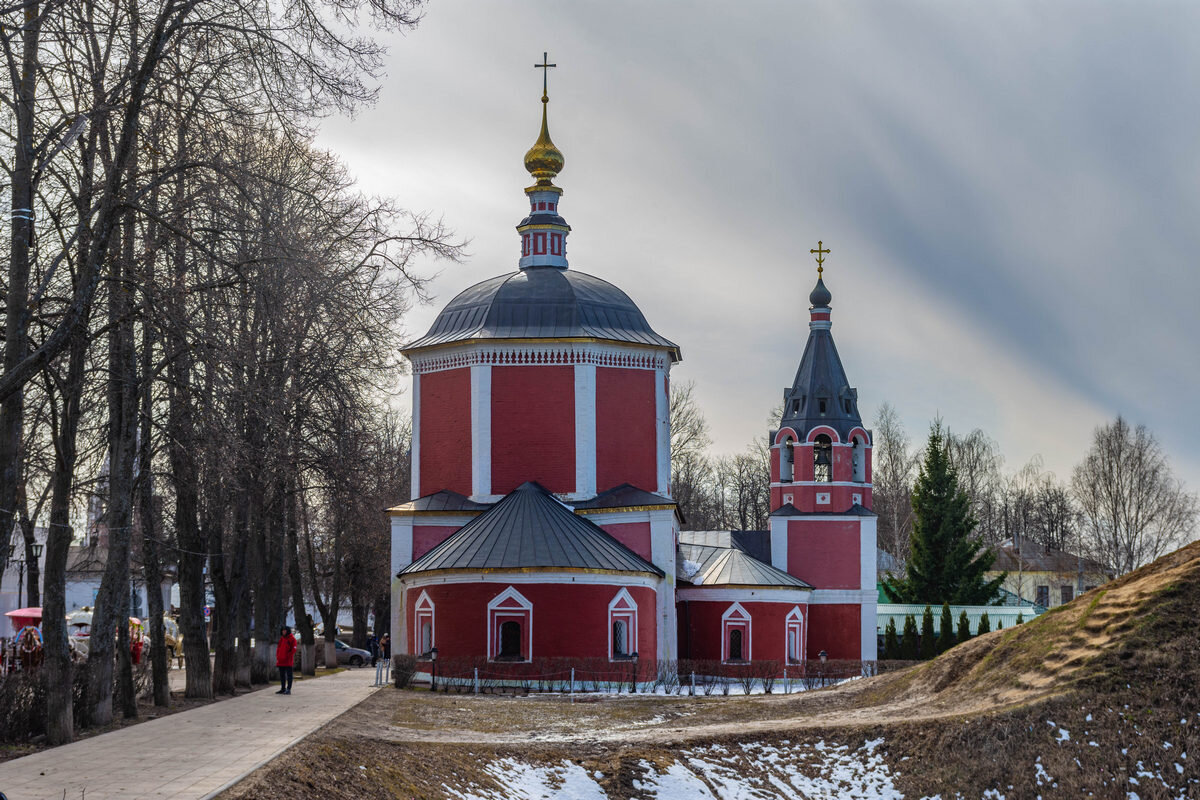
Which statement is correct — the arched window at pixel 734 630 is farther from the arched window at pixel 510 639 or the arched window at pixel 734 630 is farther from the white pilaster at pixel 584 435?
the arched window at pixel 510 639

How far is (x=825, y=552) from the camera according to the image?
127 ft

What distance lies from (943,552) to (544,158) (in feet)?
61.9

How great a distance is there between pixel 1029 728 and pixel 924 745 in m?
1.33

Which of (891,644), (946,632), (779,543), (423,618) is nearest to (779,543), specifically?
(779,543)

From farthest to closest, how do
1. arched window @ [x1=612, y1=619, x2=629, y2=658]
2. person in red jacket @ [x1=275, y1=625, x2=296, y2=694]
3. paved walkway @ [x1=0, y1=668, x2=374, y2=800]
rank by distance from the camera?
arched window @ [x1=612, y1=619, x2=629, y2=658] → person in red jacket @ [x1=275, y1=625, x2=296, y2=694] → paved walkway @ [x1=0, y1=668, x2=374, y2=800]

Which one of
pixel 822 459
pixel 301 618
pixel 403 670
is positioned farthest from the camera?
pixel 822 459

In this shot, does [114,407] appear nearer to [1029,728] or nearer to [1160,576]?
[1029,728]

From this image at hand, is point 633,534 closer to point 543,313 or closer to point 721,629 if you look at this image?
point 721,629

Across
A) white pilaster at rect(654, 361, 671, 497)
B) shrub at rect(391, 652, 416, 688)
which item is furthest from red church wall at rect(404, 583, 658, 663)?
white pilaster at rect(654, 361, 671, 497)

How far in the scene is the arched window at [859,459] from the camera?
3969 cm

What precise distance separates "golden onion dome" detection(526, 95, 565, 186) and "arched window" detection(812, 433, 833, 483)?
11529 mm

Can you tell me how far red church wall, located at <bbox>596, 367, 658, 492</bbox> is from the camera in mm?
34219

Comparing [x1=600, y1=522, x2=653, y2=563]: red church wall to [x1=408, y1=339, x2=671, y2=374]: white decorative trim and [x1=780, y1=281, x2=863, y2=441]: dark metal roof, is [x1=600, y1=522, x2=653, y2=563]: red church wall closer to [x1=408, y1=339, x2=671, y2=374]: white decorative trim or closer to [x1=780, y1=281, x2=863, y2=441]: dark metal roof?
[x1=408, y1=339, x2=671, y2=374]: white decorative trim

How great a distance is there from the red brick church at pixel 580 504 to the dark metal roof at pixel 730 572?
69 millimetres
